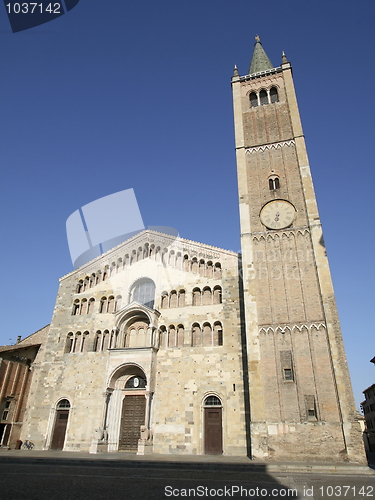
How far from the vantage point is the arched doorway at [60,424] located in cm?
2186

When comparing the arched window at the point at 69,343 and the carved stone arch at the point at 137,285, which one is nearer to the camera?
the arched window at the point at 69,343

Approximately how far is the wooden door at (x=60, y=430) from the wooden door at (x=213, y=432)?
9.49 m

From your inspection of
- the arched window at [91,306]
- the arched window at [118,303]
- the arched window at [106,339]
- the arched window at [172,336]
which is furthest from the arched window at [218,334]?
the arched window at [91,306]

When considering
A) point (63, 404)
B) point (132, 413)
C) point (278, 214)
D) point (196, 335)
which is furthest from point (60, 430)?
point (278, 214)

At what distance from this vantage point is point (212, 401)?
2017cm

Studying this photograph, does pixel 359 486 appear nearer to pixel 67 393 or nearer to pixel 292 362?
pixel 292 362

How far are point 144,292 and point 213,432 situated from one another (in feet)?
34.3

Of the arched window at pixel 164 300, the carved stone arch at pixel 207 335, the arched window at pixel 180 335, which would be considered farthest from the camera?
the arched window at pixel 164 300

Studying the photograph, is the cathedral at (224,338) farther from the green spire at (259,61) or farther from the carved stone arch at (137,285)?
the green spire at (259,61)

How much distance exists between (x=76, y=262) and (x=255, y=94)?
66.0ft

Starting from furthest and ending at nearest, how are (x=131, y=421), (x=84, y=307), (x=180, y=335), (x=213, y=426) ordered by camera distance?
1. (x=84, y=307)
2. (x=180, y=335)
3. (x=131, y=421)
4. (x=213, y=426)

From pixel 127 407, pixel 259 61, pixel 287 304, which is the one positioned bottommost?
pixel 127 407

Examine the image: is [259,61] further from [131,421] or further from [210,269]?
[131,421]

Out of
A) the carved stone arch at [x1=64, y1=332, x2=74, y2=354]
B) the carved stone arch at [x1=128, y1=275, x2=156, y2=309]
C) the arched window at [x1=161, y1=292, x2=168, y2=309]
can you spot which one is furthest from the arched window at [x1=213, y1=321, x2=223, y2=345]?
the carved stone arch at [x1=64, y1=332, x2=74, y2=354]
